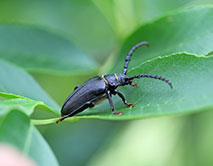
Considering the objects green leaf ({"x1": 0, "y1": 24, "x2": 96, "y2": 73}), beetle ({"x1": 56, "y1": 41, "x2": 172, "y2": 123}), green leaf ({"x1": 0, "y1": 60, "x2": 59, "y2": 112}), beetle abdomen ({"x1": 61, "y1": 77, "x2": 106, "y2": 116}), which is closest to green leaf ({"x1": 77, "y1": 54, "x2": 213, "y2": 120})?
beetle ({"x1": 56, "y1": 41, "x2": 172, "y2": 123})

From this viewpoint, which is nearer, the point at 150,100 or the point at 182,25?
the point at 150,100

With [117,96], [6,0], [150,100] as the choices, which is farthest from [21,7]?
[150,100]

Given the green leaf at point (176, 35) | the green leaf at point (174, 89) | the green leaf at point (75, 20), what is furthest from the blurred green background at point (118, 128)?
the green leaf at point (174, 89)

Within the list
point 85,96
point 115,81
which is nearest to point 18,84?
point 85,96

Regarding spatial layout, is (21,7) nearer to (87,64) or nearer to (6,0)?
(6,0)

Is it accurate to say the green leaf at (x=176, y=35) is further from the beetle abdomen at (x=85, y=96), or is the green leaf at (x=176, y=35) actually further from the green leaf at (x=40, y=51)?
the green leaf at (x=40, y=51)

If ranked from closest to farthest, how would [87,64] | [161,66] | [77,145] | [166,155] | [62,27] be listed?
[161,66] < [87,64] < [166,155] < [77,145] < [62,27]
